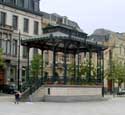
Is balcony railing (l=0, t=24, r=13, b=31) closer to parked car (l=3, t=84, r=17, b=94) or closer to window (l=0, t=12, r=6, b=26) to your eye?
window (l=0, t=12, r=6, b=26)

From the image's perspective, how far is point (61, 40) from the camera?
45188 mm

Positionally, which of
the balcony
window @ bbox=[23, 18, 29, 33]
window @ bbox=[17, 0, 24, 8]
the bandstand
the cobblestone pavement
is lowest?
the cobblestone pavement

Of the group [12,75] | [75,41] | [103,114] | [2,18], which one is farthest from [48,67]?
[103,114]

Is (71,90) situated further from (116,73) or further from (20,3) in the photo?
(116,73)

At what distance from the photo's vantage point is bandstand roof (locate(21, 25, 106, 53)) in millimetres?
Answer: 44531

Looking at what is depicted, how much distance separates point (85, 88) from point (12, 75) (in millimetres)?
22658

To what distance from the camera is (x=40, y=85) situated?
4444 cm

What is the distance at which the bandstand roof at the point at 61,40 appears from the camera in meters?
44.5

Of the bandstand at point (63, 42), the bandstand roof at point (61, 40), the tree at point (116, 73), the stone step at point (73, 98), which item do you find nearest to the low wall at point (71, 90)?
→ the stone step at point (73, 98)

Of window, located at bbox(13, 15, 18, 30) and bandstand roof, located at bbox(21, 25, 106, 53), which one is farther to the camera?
window, located at bbox(13, 15, 18, 30)

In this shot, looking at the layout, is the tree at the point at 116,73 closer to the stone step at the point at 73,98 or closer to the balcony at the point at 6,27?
the balcony at the point at 6,27

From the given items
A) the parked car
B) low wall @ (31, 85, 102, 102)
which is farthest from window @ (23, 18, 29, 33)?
low wall @ (31, 85, 102, 102)

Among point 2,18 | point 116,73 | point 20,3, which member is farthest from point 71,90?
point 116,73

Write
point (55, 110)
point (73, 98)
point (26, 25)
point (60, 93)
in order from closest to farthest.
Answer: point (55, 110)
point (60, 93)
point (73, 98)
point (26, 25)
